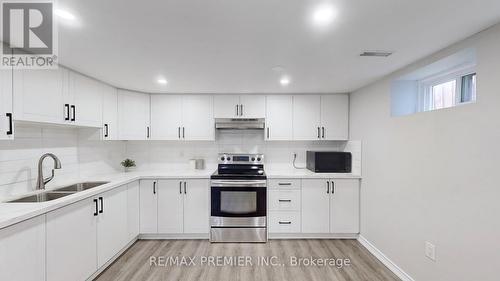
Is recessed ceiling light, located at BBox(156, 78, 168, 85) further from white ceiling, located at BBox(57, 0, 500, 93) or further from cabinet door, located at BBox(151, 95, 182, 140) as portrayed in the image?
cabinet door, located at BBox(151, 95, 182, 140)

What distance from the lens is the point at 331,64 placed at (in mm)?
2180

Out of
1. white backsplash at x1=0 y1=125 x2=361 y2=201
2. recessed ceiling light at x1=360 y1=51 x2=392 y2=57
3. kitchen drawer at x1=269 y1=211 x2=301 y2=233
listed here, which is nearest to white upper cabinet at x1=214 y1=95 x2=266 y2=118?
white backsplash at x1=0 y1=125 x2=361 y2=201

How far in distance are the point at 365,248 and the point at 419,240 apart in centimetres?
101

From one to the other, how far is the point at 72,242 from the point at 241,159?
7.75ft

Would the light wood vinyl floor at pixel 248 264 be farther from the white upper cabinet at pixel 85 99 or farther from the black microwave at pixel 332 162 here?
the white upper cabinet at pixel 85 99

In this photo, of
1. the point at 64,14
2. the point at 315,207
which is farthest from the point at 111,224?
the point at 315,207

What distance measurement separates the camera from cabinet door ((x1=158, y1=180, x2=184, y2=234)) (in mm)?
3145

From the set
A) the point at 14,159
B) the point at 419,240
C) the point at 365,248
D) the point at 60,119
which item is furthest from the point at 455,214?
the point at 14,159

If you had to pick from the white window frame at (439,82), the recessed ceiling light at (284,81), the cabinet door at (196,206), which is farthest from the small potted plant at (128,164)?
the white window frame at (439,82)

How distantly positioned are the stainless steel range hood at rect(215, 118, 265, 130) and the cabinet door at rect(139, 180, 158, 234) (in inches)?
51.7

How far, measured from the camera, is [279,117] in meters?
3.53

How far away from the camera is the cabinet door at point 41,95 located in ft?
5.87

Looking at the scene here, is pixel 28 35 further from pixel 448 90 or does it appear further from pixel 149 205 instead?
pixel 448 90

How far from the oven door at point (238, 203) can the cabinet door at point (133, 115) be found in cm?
145
